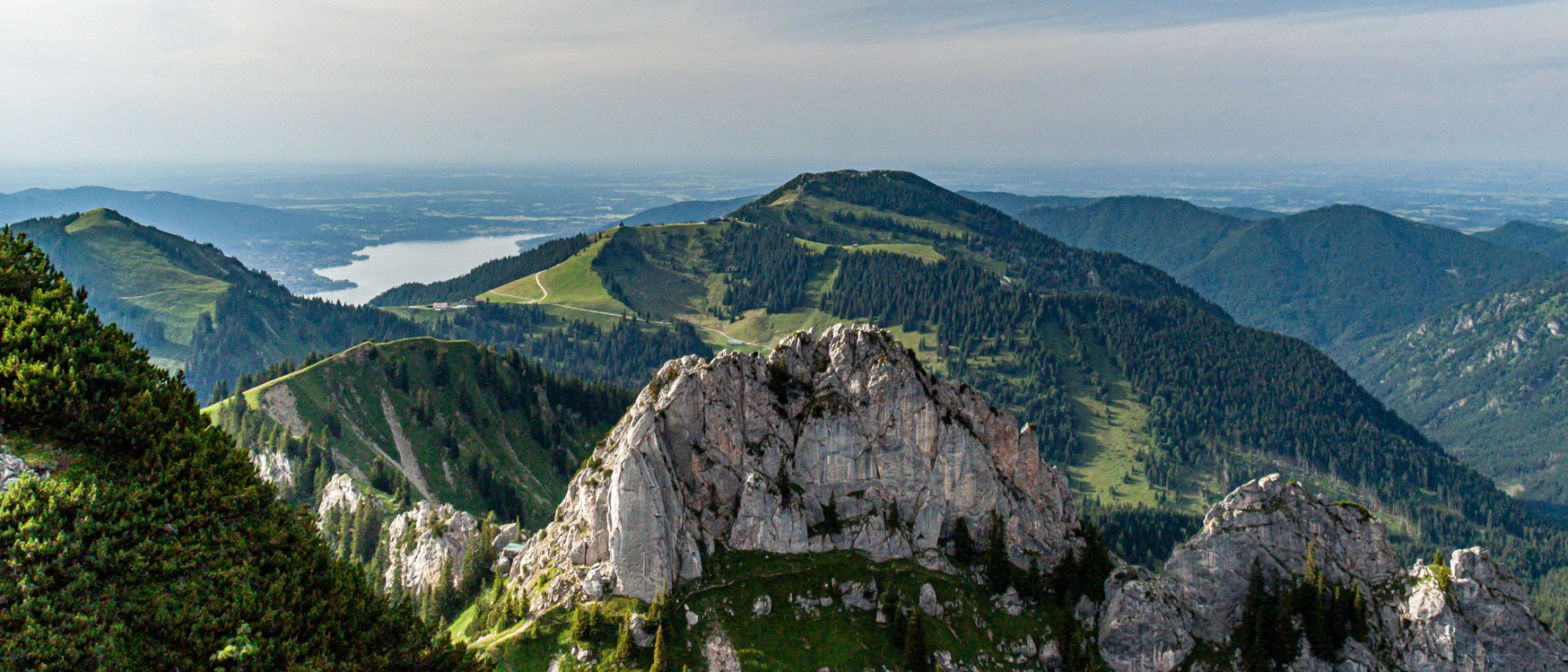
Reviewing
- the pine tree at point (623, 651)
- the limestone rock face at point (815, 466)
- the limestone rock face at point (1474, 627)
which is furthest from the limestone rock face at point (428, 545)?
the limestone rock face at point (1474, 627)

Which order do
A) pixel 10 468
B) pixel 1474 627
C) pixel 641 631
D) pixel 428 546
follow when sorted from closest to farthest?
pixel 10 468 → pixel 641 631 → pixel 1474 627 → pixel 428 546

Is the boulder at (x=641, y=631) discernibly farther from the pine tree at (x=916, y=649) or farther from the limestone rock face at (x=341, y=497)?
the limestone rock face at (x=341, y=497)

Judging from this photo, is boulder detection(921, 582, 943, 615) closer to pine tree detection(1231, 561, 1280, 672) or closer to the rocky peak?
A: pine tree detection(1231, 561, 1280, 672)

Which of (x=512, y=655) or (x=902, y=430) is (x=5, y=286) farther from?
(x=902, y=430)

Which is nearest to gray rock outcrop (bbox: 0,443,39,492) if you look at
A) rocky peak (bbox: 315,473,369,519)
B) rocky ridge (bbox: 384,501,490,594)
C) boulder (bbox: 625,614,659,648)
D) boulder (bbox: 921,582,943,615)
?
boulder (bbox: 625,614,659,648)

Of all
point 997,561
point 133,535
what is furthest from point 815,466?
point 133,535

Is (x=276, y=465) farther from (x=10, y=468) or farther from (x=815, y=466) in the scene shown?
(x=10, y=468)
